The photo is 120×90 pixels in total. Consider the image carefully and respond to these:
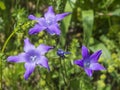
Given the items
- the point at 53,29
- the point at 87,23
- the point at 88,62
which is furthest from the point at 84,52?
the point at 87,23

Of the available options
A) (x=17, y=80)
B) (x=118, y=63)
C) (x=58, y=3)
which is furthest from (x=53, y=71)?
(x=58, y=3)

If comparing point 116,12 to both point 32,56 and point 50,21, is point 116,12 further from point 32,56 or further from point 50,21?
point 32,56

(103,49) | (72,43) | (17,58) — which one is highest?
(17,58)

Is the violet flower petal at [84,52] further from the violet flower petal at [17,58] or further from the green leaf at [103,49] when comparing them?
the green leaf at [103,49]

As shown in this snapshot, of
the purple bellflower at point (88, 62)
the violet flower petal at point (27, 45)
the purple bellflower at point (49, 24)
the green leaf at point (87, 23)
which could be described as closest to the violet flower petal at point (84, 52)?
the purple bellflower at point (88, 62)

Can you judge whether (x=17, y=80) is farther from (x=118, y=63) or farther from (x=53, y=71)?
(x=118, y=63)

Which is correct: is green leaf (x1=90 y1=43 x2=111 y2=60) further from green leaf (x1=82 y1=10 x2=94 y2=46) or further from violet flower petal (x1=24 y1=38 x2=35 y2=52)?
violet flower petal (x1=24 y1=38 x2=35 y2=52)

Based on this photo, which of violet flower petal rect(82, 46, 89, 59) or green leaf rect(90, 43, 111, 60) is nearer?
violet flower petal rect(82, 46, 89, 59)

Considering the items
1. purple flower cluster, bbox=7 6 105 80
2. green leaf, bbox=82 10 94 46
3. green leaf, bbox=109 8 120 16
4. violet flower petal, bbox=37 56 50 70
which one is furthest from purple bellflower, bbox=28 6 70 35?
green leaf, bbox=109 8 120 16
